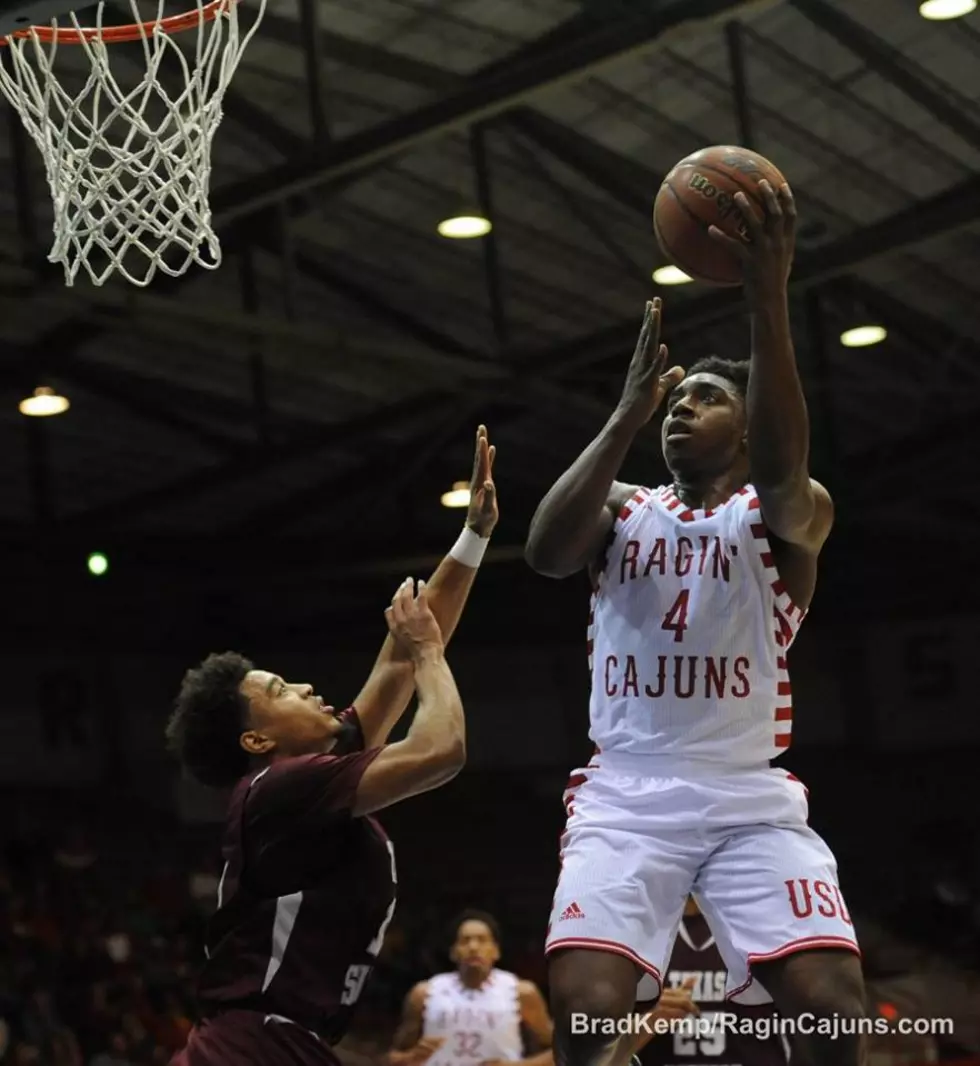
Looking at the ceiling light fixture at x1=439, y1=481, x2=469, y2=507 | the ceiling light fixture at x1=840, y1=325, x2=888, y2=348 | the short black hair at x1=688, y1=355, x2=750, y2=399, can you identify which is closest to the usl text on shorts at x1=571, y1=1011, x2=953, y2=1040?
the short black hair at x1=688, y1=355, x2=750, y2=399

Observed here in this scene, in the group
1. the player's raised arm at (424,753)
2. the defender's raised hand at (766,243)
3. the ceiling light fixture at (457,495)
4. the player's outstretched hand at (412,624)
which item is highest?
the ceiling light fixture at (457,495)

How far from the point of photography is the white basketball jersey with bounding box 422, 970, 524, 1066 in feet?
29.3

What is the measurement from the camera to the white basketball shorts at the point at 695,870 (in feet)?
13.6

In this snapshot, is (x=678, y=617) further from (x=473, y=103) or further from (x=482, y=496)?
(x=473, y=103)

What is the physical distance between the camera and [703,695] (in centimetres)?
435

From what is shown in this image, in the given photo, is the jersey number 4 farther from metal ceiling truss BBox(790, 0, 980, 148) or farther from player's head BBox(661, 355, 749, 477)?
metal ceiling truss BBox(790, 0, 980, 148)

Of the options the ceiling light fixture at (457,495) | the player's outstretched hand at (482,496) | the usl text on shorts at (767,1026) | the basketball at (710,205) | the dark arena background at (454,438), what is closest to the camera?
the usl text on shorts at (767,1026)

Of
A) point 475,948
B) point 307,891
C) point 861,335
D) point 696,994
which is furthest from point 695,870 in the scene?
point 861,335

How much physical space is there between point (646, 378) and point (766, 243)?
40cm

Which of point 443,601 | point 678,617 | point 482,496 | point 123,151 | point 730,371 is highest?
point 123,151

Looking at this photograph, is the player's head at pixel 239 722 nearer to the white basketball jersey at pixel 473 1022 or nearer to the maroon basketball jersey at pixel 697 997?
the maroon basketball jersey at pixel 697 997

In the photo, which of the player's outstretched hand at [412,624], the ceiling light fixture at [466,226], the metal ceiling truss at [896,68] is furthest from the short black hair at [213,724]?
the ceiling light fixture at [466,226]

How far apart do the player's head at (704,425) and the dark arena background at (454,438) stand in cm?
504

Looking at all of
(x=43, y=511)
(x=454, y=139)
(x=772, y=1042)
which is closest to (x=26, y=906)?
(x=43, y=511)
